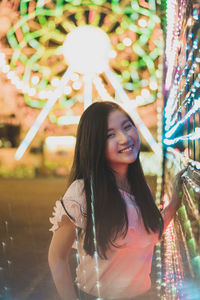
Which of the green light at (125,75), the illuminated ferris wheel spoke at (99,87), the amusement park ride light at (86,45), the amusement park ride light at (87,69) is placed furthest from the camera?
the green light at (125,75)

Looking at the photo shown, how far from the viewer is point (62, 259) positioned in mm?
893

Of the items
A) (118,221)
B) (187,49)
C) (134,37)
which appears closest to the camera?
(118,221)

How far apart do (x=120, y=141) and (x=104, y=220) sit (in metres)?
0.15

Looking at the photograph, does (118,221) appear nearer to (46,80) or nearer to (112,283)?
(112,283)

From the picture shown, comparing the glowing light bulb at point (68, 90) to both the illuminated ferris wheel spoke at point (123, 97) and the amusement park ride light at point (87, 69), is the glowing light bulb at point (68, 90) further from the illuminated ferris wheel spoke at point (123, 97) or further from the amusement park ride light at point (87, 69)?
the illuminated ferris wheel spoke at point (123, 97)

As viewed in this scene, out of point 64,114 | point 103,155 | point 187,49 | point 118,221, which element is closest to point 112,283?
point 118,221

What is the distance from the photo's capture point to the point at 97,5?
270 inches

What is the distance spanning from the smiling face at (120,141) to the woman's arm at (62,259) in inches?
5.6

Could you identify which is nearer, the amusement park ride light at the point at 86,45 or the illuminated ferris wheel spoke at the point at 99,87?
the amusement park ride light at the point at 86,45

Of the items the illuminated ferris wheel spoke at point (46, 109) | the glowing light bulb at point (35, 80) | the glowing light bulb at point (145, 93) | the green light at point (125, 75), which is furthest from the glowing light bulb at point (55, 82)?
the glowing light bulb at point (145, 93)

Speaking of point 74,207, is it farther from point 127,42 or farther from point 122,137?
point 127,42

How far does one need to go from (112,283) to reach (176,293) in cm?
16

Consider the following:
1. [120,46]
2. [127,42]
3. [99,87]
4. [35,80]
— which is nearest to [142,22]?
[127,42]

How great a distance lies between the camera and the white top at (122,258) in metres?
0.87
